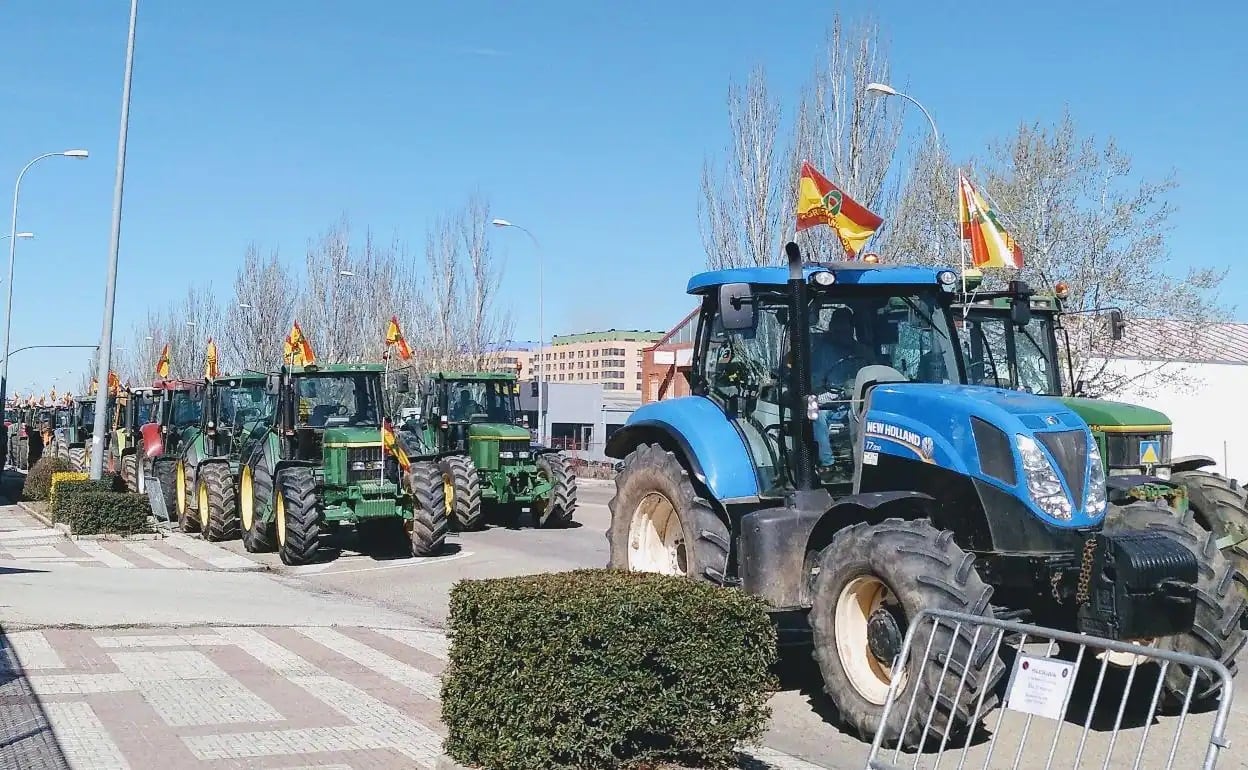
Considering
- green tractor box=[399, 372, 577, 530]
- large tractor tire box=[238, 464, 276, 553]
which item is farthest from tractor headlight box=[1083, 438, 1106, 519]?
green tractor box=[399, 372, 577, 530]

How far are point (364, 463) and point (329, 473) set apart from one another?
0.49m

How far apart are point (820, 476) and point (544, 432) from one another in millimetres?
36421

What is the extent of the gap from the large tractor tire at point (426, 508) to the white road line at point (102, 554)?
373cm

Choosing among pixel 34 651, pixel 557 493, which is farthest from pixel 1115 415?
pixel 557 493

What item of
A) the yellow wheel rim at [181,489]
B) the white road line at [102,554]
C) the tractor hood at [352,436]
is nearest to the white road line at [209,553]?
the white road line at [102,554]

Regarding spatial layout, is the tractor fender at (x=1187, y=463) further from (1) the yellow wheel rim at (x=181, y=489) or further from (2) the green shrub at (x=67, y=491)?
(2) the green shrub at (x=67, y=491)

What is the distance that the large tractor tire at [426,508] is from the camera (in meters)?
17.2

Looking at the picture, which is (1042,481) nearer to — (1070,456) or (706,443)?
(1070,456)

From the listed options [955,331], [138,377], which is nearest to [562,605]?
[955,331]

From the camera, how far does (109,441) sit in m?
33.1

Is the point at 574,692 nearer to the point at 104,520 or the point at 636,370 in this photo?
the point at 104,520

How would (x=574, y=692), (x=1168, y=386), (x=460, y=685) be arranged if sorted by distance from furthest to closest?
(x=1168, y=386), (x=460, y=685), (x=574, y=692)

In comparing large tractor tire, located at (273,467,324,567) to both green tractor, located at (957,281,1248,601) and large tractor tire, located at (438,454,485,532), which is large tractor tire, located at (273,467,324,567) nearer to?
large tractor tire, located at (438,454,485,532)

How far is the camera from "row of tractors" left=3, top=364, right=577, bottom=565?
1738cm
